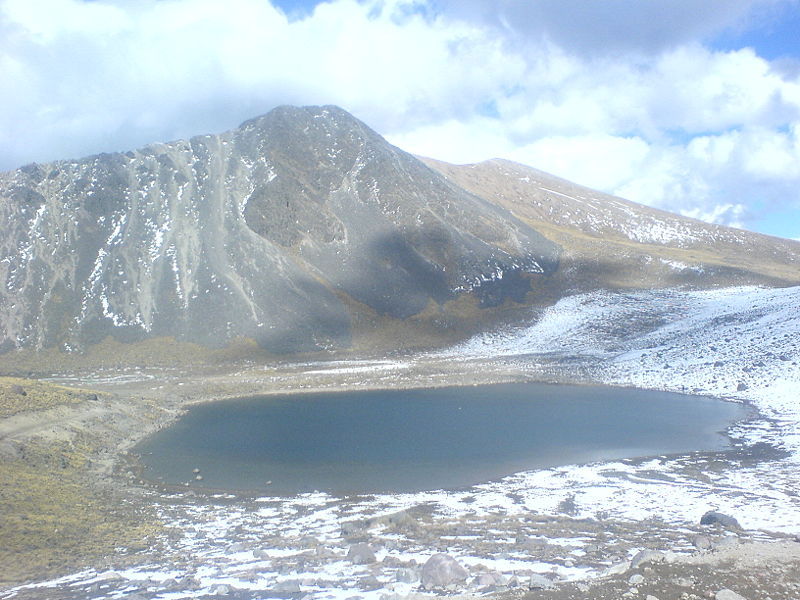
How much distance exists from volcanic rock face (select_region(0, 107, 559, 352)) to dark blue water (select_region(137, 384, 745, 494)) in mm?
22825

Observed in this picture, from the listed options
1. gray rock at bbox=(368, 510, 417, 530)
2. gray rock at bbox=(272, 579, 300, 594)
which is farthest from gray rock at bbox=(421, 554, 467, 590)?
gray rock at bbox=(368, 510, 417, 530)

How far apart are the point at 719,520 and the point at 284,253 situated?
198 ft

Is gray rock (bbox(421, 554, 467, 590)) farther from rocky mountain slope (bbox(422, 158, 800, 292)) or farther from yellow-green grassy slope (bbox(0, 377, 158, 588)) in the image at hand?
rocky mountain slope (bbox(422, 158, 800, 292))

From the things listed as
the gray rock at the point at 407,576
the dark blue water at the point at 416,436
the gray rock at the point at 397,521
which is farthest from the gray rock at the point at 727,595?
the dark blue water at the point at 416,436

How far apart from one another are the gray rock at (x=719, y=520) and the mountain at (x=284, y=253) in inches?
1862

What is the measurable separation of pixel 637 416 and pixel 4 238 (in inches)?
2550

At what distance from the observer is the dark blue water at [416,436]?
2531cm

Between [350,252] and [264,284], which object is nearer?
[264,284]

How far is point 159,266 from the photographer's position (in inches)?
2603

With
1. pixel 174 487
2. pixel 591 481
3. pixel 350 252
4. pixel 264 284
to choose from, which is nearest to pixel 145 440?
pixel 174 487

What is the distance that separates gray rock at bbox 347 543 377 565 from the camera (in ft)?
47.3

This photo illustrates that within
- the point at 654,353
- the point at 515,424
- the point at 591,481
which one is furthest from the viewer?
the point at 654,353

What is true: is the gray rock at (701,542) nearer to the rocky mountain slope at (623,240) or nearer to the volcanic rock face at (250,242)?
the volcanic rock face at (250,242)

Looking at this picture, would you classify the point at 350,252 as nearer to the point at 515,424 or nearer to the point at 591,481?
the point at 515,424
